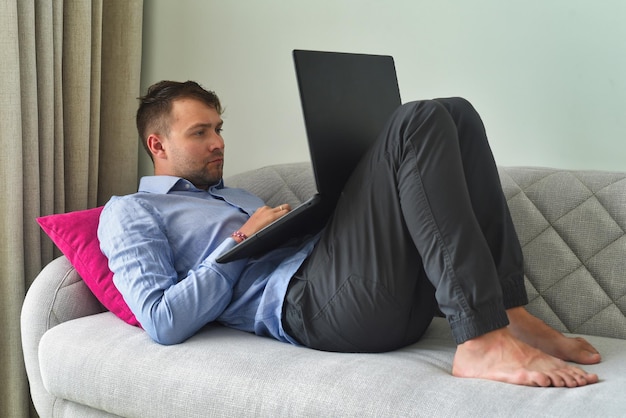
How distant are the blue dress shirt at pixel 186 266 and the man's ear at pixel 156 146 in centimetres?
10

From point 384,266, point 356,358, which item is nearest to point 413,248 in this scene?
point 384,266

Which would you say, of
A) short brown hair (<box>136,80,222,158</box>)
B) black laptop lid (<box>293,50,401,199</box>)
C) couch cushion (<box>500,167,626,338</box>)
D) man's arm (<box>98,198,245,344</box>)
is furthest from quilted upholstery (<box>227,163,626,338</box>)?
short brown hair (<box>136,80,222,158</box>)

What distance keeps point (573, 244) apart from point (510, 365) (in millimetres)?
630

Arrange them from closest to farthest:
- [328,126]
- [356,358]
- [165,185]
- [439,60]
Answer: [356,358] → [328,126] → [165,185] → [439,60]

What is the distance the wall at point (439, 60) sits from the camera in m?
2.13

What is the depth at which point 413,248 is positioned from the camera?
1623 mm

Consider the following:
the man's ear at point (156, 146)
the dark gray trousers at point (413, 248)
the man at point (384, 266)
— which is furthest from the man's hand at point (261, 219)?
the man's ear at point (156, 146)

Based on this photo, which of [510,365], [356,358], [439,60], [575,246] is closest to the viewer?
[510,365]

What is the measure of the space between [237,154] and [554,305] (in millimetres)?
1263

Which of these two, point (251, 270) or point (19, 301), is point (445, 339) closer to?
point (251, 270)

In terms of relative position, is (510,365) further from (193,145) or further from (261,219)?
→ (193,145)

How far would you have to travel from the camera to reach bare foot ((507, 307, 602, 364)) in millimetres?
1613

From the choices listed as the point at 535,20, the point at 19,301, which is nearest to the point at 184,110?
the point at 19,301

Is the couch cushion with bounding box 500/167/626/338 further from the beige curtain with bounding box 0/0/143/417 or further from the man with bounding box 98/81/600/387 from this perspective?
the beige curtain with bounding box 0/0/143/417
